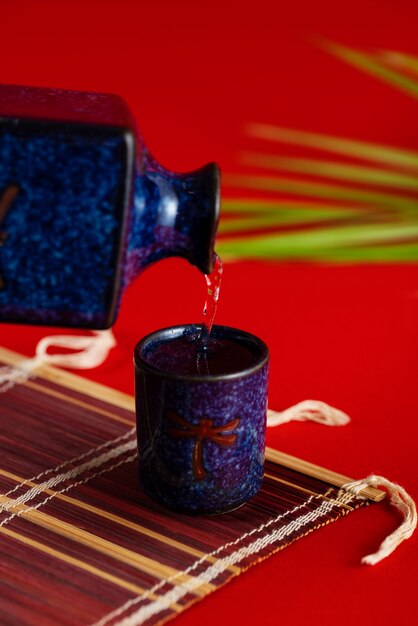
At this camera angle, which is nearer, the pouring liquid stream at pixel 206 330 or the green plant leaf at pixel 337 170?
the pouring liquid stream at pixel 206 330

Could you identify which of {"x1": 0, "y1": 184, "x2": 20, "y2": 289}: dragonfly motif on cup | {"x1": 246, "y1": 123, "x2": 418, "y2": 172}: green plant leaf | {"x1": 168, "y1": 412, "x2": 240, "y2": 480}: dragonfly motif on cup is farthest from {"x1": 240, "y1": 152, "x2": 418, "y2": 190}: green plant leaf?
{"x1": 0, "y1": 184, "x2": 20, "y2": 289}: dragonfly motif on cup

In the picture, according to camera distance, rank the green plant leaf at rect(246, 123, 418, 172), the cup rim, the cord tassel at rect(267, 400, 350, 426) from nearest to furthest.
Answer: the cup rim, the cord tassel at rect(267, 400, 350, 426), the green plant leaf at rect(246, 123, 418, 172)

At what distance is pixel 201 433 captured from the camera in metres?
0.98

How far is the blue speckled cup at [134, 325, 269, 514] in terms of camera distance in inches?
38.3

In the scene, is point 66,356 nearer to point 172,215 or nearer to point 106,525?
point 106,525

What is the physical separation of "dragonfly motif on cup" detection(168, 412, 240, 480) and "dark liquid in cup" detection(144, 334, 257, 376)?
0.05 meters

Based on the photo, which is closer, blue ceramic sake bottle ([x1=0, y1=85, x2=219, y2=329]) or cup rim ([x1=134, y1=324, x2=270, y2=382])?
blue ceramic sake bottle ([x1=0, y1=85, x2=219, y2=329])

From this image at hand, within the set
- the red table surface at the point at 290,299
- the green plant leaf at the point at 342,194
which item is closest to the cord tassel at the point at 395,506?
the red table surface at the point at 290,299

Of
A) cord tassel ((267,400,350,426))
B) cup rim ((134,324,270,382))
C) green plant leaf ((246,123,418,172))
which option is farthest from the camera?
green plant leaf ((246,123,418,172))

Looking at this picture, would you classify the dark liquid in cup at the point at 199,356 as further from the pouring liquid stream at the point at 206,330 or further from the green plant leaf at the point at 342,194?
the green plant leaf at the point at 342,194

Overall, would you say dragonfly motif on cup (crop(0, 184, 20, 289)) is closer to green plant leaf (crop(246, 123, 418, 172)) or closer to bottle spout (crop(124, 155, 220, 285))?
bottle spout (crop(124, 155, 220, 285))

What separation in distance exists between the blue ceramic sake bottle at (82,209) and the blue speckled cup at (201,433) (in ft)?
0.39

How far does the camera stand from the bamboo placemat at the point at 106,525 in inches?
35.3

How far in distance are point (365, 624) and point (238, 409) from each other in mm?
228
